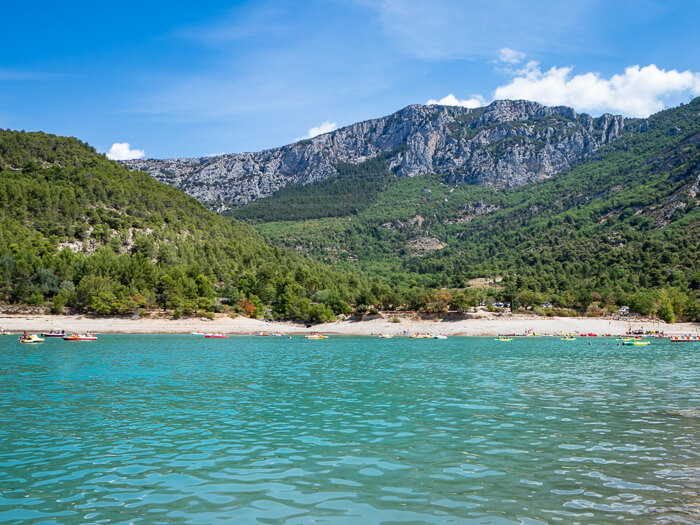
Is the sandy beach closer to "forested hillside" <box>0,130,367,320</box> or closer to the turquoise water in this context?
"forested hillside" <box>0,130,367,320</box>

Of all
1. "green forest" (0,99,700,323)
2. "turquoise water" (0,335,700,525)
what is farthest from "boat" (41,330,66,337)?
"turquoise water" (0,335,700,525)

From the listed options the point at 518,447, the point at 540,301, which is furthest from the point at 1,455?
the point at 540,301

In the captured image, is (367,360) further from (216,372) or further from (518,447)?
(518,447)

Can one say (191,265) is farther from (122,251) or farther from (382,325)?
(382,325)

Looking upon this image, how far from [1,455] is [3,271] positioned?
3928 inches

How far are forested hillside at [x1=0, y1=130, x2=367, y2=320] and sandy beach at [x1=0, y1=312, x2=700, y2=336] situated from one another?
4.03 m

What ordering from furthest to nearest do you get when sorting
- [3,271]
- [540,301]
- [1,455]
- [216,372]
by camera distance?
[540,301]
[3,271]
[216,372]
[1,455]

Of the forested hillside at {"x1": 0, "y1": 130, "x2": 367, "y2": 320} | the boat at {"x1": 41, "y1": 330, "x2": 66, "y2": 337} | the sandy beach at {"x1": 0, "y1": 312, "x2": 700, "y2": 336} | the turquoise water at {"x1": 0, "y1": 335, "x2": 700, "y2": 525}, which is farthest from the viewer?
the forested hillside at {"x1": 0, "y1": 130, "x2": 367, "y2": 320}

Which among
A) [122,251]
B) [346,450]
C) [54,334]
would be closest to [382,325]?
[54,334]

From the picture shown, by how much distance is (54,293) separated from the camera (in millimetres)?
103188

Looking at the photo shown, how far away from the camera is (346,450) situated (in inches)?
686

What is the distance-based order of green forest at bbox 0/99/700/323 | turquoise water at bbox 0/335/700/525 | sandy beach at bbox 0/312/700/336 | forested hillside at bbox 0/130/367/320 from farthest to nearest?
green forest at bbox 0/99/700/323 < forested hillside at bbox 0/130/367/320 < sandy beach at bbox 0/312/700/336 < turquoise water at bbox 0/335/700/525

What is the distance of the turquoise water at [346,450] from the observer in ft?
39.4

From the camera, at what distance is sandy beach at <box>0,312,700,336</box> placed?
96.2 m
